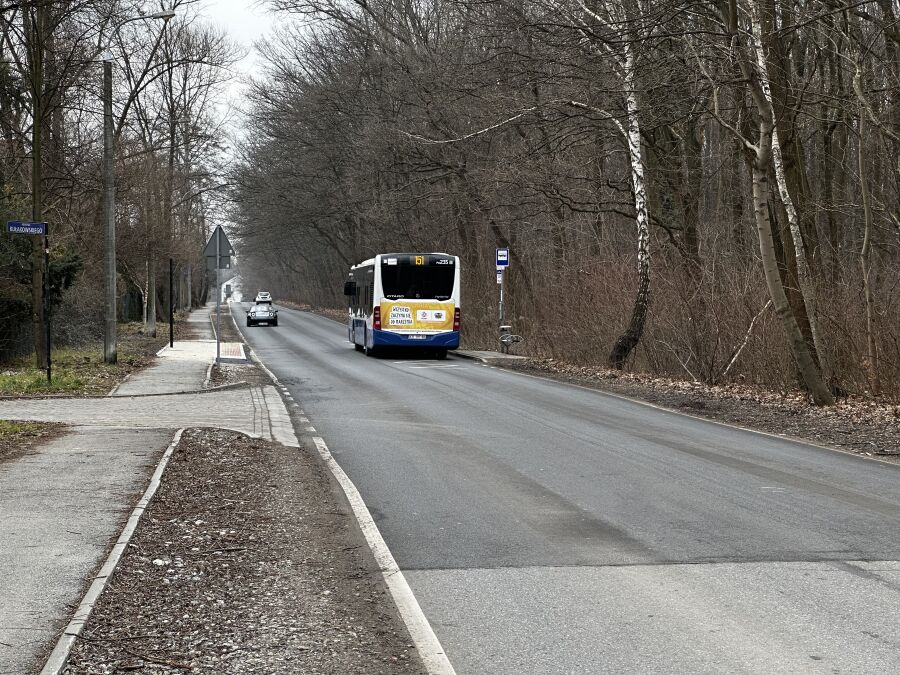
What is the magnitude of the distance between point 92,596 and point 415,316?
2659 centimetres

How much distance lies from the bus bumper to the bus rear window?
3.70ft

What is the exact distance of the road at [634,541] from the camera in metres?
5.23

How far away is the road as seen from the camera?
17.2 ft

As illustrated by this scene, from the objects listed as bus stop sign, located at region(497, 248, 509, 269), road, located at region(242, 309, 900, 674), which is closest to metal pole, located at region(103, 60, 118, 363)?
road, located at region(242, 309, 900, 674)

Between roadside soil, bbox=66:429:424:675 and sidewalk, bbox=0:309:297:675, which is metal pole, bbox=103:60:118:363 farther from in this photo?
roadside soil, bbox=66:429:424:675

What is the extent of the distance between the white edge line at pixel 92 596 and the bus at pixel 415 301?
22929 mm

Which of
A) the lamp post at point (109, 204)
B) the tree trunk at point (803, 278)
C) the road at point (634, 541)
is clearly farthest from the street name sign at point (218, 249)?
the tree trunk at point (803, 278)

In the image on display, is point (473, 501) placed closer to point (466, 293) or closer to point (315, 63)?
point (466, 293)

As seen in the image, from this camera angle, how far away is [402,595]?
611 centimetres

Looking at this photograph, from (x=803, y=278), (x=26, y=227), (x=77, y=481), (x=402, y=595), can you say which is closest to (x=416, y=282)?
(x=26, y=227)

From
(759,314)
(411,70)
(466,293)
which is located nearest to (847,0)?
(759,314)

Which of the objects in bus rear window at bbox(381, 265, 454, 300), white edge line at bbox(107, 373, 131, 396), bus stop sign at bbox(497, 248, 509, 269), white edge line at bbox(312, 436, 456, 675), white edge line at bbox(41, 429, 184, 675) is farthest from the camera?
bus rear window at bbox(381, 265, 454, 300)

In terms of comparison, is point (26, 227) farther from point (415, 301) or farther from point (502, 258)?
point (502, 258)

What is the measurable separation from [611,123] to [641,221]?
3493mm
